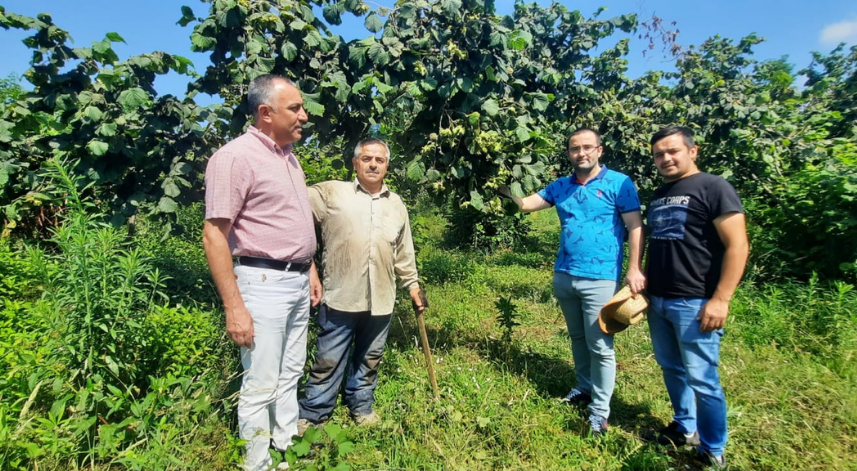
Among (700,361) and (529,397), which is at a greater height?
(700,361)

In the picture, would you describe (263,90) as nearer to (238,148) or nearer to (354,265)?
(238,148)

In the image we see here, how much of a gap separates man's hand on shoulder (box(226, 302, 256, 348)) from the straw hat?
6.76 feet

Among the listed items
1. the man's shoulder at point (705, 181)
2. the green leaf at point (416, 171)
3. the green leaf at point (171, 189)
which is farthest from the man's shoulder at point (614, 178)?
the green leaf at point (171, 189)

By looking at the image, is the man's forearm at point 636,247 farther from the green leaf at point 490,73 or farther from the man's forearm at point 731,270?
the green leaf at point 490,73

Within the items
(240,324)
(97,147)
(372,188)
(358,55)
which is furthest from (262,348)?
(358,55)

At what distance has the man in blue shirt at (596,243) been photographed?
8.96 ft

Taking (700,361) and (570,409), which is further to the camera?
(570,409)

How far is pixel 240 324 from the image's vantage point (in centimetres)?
202

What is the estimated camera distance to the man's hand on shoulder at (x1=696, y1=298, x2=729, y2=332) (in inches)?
87.5

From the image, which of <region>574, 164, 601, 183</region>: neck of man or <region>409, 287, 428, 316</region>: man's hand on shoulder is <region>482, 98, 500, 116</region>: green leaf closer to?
<region>574, 164, 601, 183</region>: neck of man

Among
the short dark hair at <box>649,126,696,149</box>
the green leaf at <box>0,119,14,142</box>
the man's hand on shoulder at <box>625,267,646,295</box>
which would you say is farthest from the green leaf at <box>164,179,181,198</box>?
the short dark hair at <box>649,126,696,149</box>

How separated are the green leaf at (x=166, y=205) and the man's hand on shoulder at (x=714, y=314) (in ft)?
11.2

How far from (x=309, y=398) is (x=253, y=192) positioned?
1.46m

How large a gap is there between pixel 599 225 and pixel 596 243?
121 millimetres
